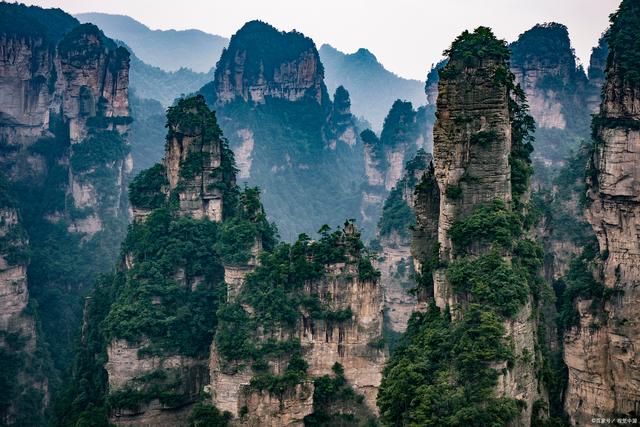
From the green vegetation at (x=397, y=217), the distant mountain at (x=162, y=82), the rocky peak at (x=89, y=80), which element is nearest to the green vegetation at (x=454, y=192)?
the green vegetation at (x=397, y=217)

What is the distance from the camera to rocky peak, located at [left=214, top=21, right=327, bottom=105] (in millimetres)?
108812

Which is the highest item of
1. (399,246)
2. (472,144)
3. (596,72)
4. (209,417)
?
(596,72)

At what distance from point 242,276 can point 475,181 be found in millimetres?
15683

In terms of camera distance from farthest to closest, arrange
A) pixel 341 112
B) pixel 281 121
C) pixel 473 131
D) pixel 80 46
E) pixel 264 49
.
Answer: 1. pixel 341 112
2. pixel 281 121
3. pixel 264 49
4. pixel 80 46
5. pixel 473 131

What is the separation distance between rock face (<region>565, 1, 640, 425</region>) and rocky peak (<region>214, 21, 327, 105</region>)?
75.7 m

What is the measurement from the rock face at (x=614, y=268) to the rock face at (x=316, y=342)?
9.62 metres

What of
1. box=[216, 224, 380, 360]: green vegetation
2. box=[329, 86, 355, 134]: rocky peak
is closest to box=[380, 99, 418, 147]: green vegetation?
box=[329, 86, 355, 134]: rocky peak

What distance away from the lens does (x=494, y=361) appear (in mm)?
28719

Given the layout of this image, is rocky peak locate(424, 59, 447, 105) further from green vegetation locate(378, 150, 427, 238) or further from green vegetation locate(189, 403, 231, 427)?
green vegetation locate(189, 403, 231, 427)

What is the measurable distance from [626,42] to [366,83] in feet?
500

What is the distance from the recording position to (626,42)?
35938 mm

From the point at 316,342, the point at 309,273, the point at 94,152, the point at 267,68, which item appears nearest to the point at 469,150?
the point at 309,273

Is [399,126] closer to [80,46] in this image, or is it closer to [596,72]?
[596,72]

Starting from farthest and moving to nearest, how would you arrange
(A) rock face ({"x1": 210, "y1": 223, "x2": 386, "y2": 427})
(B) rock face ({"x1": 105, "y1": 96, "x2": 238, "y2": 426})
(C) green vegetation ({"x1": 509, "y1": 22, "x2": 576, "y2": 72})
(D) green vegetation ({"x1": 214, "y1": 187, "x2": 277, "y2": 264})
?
(C) green vegetation ({"x1": 509, "y1": 22, "x2": 576, "y2": 72}), (D) green vegetation ({"x1": 214, "y1": 187, "x2": 277, "y2": 264}), (B) rock face ({"x1": 105, "y1": 96, "x2": 238, "y2": 426}), (A) rock face ({"x1": 210, "y1": 223, "x2": 386, "y2": 427})
